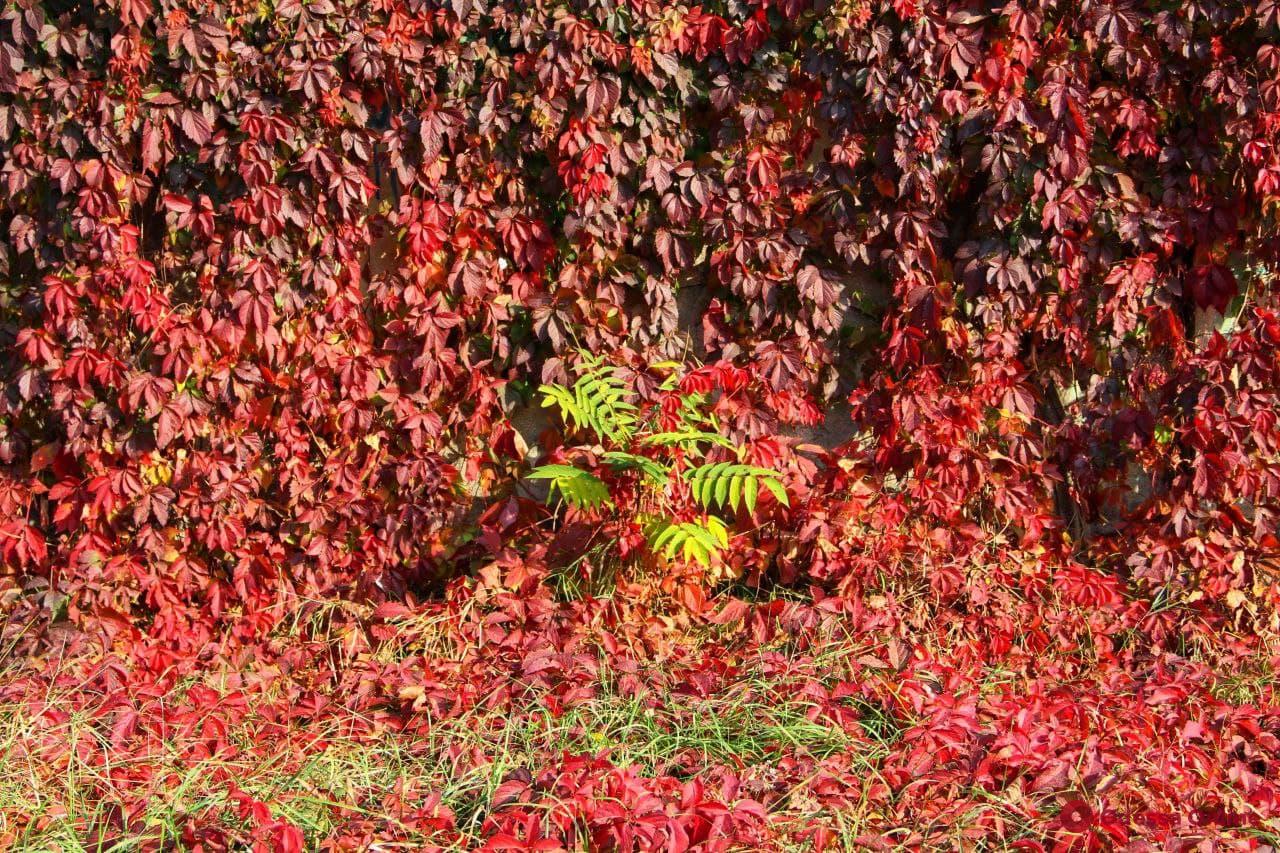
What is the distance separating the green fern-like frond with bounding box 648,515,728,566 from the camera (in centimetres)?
378

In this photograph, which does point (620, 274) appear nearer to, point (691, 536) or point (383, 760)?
point (691, 536)

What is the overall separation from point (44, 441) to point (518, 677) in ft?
6.67

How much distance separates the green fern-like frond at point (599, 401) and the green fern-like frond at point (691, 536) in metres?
0.34

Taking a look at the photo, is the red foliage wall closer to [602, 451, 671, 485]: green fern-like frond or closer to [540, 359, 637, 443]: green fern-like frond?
[540, 359, 637, 443]: green fern-like frond

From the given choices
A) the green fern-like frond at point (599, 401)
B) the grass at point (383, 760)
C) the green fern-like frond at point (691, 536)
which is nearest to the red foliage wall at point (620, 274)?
the green fern-like frond at point (599, 401)

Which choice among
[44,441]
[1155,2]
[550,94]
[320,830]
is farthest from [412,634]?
[1155,2]

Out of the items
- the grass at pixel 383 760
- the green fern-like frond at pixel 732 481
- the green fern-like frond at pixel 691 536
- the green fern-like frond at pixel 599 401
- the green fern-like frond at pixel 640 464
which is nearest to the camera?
the grass at pixel 383 760

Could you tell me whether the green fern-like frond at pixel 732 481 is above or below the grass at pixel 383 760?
above

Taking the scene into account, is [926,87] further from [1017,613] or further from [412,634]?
[412,634]

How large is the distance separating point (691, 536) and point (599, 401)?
706 millimetres

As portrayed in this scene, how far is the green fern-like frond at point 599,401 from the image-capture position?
13.3ft

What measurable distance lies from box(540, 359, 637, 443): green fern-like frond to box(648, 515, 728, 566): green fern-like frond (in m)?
0.34

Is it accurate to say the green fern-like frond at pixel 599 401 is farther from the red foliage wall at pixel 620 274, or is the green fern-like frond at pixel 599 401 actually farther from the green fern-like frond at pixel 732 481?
the green fern-like frond at pixel 732 481

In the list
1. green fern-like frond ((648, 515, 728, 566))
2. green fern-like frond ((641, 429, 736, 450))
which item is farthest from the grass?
green fern-like frond ((641, 429, 736, 450))
